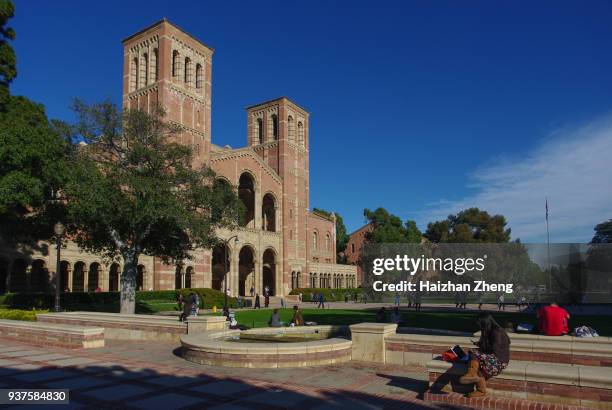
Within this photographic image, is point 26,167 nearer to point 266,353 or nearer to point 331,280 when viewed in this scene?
point 266,353

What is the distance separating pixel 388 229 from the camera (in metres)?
70.6

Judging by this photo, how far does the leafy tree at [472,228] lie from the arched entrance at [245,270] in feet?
94.3

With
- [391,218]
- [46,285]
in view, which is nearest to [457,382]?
[46,285]

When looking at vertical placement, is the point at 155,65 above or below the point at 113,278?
above

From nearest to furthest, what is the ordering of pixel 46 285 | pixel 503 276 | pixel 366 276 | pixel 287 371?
pixel 287 371 < pixel 46 285 < pixel 503 276 < pixel 366 276

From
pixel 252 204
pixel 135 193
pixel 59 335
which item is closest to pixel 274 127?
pixel 252 204

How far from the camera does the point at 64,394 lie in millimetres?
7898

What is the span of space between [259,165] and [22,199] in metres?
33.5

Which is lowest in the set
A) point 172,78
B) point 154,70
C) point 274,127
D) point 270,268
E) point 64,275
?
point 64,275

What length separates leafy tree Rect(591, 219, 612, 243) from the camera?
97175 millimetres

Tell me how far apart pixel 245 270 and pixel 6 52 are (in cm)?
3297

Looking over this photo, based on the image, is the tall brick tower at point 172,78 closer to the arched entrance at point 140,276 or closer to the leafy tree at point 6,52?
the arched entrance at point 140,276

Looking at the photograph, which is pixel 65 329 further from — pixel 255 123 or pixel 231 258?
pixel 255 123

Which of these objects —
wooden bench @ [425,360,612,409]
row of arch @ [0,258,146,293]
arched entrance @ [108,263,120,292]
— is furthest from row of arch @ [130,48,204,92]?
wooden bench @ [425,360,612,409]
